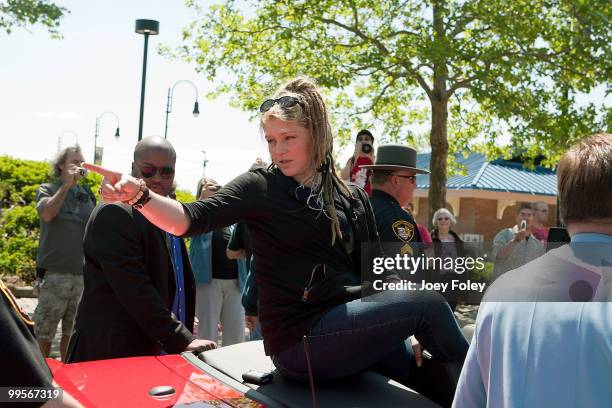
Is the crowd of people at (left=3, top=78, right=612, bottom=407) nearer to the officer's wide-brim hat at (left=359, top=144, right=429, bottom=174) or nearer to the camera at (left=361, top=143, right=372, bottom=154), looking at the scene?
the officer's wide-brim hat at (left=359, top=144, right=429, bottom=174)

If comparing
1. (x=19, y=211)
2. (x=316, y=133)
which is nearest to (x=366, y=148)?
(x=316, y=133)

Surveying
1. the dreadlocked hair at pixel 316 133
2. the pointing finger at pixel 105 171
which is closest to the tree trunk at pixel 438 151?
the dreadlocked hair at pixel 316 133

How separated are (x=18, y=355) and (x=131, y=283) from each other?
6.08ft

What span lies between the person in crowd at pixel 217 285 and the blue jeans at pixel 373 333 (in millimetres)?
4170

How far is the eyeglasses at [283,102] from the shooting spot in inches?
106

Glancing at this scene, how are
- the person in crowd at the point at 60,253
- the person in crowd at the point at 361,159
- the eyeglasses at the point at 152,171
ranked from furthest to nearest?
1. the person in crowd at the point at 60,253
2. the person in crowd at the point at 361,159
3. the eyeglasses at the point at 152,171

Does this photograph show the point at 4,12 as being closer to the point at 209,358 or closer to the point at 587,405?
the point at 209,358

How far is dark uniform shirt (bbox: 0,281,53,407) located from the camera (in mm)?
1488

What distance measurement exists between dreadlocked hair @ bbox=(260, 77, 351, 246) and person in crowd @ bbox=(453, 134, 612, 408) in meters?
1.00

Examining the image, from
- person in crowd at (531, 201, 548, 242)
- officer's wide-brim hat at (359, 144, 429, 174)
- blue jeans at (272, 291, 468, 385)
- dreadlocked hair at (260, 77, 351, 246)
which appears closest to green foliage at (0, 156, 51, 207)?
person in crowd at (531, 201, 548, 242)

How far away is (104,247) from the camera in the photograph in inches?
134

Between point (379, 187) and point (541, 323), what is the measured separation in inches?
118

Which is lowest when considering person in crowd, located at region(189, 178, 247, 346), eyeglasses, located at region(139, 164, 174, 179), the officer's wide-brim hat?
person in crowd, located at region(189, 178, 247, 346)

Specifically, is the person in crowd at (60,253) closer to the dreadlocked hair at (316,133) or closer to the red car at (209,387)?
the red car at (209,387)
